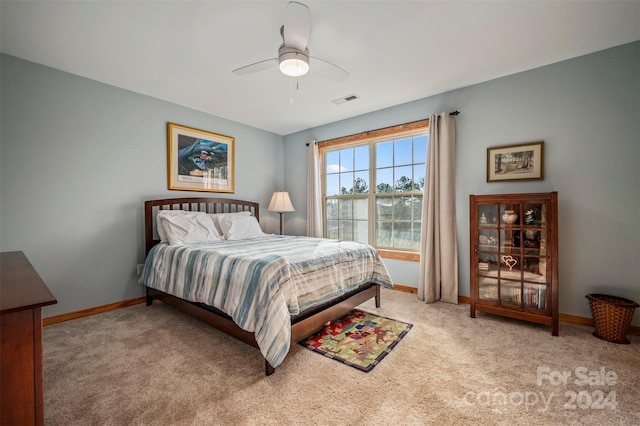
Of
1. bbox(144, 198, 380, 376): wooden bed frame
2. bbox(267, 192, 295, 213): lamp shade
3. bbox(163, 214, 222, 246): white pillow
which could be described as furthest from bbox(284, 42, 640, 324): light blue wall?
bbox(163, 214, 222, 246): white pillow

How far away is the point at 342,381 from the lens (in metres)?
1.79

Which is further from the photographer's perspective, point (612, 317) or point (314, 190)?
point (314, 190)

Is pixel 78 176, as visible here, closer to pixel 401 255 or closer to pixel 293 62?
pixel 293 62

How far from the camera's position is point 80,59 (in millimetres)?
2602

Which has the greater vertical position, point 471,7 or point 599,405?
point 471,7

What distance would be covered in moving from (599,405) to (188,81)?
4.38m

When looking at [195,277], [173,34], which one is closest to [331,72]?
[173,34]

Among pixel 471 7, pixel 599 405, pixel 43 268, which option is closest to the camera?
pixel 599 405

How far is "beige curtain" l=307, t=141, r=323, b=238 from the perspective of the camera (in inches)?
181

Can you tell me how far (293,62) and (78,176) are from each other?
2.72 metres

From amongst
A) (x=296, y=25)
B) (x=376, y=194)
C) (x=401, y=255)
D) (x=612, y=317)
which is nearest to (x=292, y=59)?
(x=296, y=25)

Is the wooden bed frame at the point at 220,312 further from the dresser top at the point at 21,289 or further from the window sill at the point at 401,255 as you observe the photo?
the dresser top at the point at 21,289

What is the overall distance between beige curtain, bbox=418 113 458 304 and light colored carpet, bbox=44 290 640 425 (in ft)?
2.51

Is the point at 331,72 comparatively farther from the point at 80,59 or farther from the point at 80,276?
the point at 80,276
